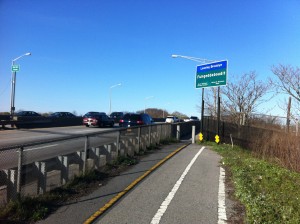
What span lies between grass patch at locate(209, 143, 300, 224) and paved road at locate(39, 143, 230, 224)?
0.58 m

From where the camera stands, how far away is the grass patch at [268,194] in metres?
6.68

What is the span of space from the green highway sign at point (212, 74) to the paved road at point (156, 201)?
14189 mm

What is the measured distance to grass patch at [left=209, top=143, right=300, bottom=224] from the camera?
668 centimetres

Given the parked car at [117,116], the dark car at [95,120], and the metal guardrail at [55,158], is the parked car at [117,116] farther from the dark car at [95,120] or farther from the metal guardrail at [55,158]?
the metal guardrail at [55,158]

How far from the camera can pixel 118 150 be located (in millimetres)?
13945

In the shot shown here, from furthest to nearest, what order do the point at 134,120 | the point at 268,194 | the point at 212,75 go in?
the point at 134,120 < the point at 212,75 < the point at 268,194

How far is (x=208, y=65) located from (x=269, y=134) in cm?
747

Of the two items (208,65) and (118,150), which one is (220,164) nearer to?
(118,150)

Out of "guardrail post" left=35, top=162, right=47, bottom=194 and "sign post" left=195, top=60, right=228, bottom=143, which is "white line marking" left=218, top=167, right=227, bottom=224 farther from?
"sign post" left=195, top=60, right=228, bottom=143

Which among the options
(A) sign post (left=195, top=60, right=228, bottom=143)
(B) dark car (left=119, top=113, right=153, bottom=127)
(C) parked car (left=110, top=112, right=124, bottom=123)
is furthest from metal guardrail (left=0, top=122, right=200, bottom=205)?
(C) parked car (left=110, top=112, right=124, bottom=123)

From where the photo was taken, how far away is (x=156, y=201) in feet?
26.5

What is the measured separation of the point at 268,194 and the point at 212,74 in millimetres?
18550

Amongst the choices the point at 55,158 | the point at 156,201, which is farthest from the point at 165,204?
the point at 55,158

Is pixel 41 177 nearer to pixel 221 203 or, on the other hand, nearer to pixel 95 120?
pixel 221 203
